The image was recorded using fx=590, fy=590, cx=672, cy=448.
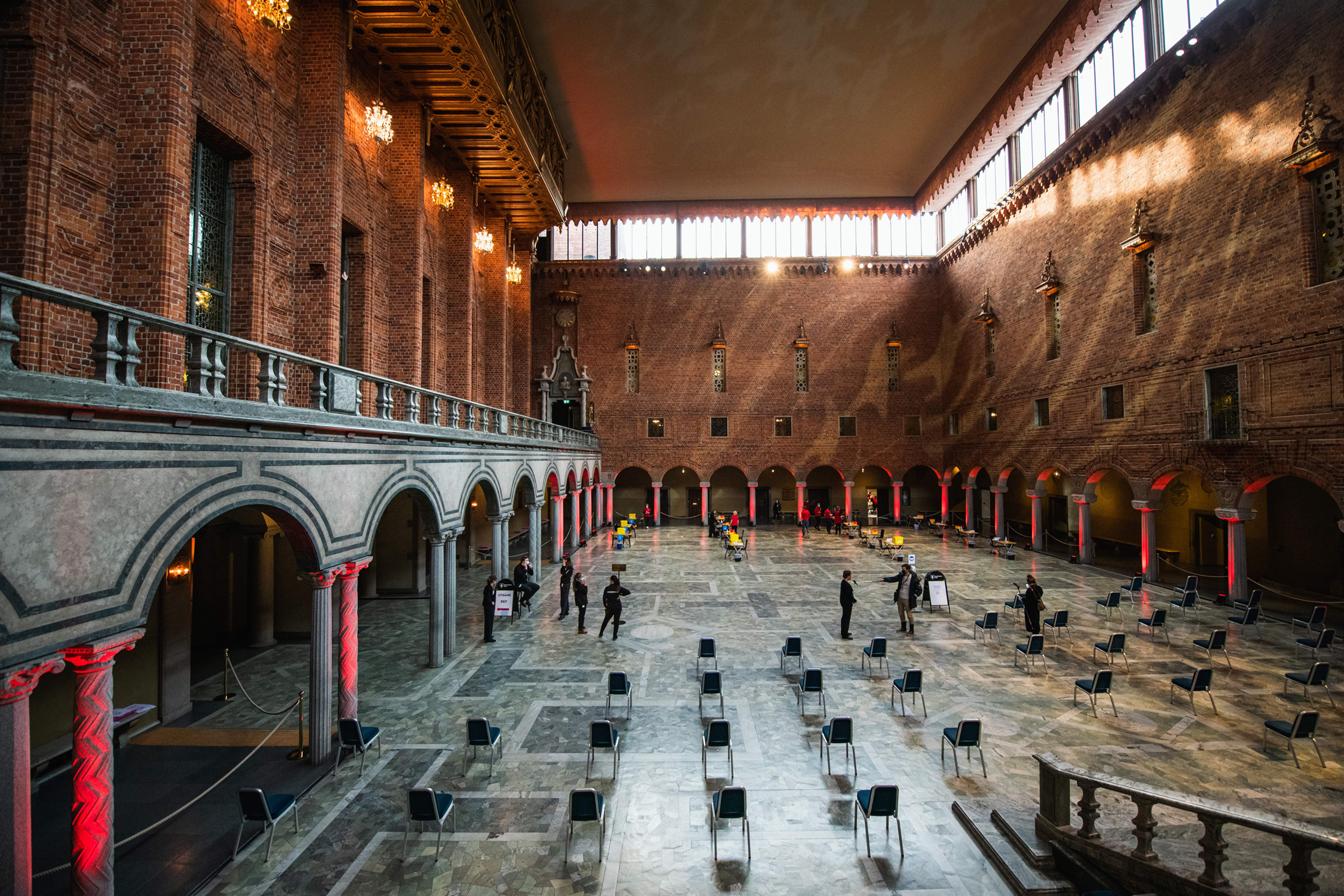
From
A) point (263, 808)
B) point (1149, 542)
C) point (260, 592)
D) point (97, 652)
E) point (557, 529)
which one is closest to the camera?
point (97, 652)

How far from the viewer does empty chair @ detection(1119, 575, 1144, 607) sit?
1652 cm

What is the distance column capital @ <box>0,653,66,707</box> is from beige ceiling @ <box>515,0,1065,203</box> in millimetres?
22950

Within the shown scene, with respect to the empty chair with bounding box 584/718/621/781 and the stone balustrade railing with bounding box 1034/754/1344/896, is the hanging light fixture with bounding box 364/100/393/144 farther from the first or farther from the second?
the stone balustrade railing with bounding box 1034/754/1344/896

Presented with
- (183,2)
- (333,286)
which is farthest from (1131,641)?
(183,2)

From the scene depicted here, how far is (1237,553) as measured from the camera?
16.3m

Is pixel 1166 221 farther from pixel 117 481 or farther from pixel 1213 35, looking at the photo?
pixel 117 481

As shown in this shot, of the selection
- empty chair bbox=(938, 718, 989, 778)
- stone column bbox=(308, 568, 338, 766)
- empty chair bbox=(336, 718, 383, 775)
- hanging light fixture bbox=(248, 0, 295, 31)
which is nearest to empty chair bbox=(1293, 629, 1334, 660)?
empty chair bbox=(938, 718, 989, 778)

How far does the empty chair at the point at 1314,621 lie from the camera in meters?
12.9

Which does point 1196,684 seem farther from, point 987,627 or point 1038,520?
point 1038,520

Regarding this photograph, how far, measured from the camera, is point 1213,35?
16.2m

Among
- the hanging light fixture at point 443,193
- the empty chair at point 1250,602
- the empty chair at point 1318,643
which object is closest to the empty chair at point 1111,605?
the empty chair at point 1250,602

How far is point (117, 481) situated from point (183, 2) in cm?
769

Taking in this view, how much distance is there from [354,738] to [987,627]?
40.3ft

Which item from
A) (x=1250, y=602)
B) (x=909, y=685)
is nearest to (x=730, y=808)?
(x=909, y=685)
